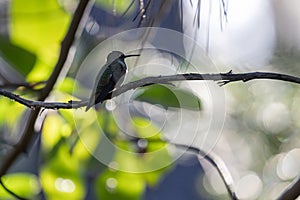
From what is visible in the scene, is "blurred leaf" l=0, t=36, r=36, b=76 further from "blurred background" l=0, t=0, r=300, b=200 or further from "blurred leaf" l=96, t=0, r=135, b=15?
"blurred leaf" l=96, t=0, r=135, b=15

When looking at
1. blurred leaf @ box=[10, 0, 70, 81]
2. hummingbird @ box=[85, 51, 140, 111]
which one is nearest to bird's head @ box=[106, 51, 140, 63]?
hummingbird @ box=[85, 51, 140, 111]

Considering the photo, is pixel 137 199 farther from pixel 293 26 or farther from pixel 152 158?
pixel 293 26

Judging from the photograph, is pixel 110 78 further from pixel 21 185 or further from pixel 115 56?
pixel 21 185

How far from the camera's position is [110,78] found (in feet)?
3.10

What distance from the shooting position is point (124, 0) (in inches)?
39.9

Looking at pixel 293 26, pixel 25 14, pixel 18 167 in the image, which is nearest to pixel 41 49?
pixel 25 14

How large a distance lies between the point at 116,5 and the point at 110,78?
0.41 feet

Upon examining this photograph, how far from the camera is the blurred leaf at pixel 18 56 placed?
1.04 m

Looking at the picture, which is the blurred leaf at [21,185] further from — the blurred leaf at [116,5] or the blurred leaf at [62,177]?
the blurred leaf at [116,5]

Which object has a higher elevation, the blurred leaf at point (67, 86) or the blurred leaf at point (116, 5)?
the blurred leaf at point (116, 5)

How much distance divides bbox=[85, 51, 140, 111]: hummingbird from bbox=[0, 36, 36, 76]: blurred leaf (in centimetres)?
12

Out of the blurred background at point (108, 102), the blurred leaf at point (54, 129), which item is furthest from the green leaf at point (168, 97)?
the blurred leaf at point (54, 129)

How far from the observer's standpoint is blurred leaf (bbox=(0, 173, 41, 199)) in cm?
108

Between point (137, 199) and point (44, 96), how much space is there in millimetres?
216
